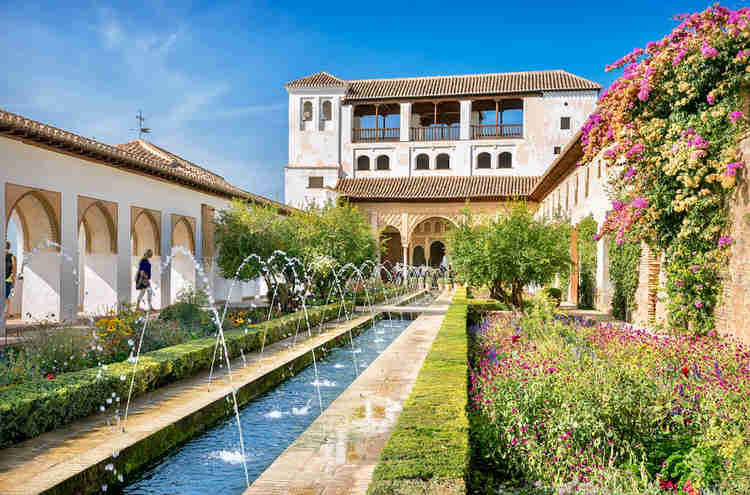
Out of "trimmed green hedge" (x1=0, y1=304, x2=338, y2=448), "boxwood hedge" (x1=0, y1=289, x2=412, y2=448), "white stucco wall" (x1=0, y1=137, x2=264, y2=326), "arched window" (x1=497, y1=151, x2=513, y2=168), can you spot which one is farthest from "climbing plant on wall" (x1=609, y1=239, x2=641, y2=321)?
"arched window" (x1=497, y1=151, x2=513, y2=168)

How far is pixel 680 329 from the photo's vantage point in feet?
31.8

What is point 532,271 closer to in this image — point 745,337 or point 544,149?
point 745,337

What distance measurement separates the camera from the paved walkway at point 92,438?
380cm

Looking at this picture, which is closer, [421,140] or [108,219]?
[108,219]

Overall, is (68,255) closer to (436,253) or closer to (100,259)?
(100,259)

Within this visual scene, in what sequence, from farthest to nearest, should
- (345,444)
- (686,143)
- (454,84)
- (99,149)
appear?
(454,84) < (99,149) < (686,143) < (345,444)

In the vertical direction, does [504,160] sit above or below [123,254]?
above

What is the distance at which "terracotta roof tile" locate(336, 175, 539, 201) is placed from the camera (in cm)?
3228

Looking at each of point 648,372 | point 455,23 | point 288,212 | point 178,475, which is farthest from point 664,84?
point 288,212

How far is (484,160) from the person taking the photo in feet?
113

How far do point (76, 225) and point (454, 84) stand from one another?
1002 inches

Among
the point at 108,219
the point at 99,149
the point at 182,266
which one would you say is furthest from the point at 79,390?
the point at 182,266

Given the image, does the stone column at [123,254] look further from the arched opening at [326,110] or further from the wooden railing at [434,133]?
the wooden railing at [434,133]

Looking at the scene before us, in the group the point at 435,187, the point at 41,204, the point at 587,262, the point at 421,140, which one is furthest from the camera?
the point at 421,140
